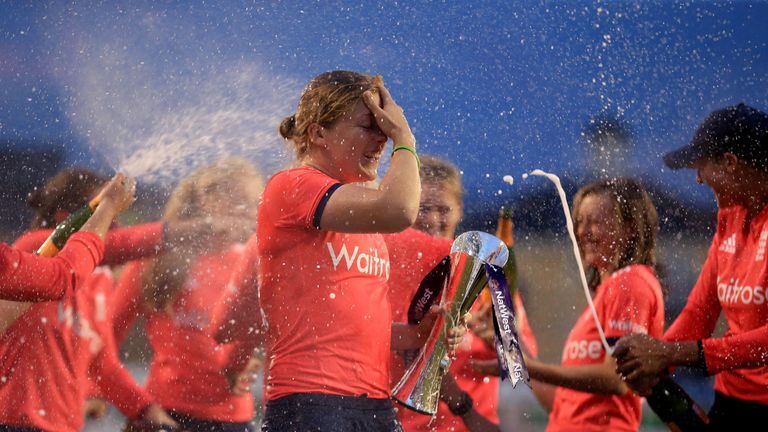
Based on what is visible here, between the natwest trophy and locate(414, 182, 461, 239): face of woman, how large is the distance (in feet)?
3.99

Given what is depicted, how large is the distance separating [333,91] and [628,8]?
2268mm

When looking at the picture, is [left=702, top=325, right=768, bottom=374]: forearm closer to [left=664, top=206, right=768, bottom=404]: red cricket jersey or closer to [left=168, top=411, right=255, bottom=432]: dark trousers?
[left=664, top=206, right=768, bottom=404]: red cricket jersey

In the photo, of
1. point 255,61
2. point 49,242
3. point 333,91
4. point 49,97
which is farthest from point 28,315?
point 333,91

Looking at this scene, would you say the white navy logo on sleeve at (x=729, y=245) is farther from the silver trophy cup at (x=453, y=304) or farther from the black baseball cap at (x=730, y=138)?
the silver trophy cup at (x=453, y=304)

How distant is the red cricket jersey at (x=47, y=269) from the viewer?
3277 millimetres

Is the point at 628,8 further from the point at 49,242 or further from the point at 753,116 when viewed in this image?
the point at 49,242

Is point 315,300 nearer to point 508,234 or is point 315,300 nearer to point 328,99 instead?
point 328,99

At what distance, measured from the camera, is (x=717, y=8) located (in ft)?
14.3

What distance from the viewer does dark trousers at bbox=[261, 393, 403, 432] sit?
7.23ft

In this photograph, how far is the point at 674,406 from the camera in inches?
137

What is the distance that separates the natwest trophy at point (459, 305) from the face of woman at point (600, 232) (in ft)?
4.65

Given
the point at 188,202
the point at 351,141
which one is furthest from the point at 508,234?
the point at 351,141

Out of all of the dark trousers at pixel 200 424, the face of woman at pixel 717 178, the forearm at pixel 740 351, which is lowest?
the dark trousers at pixel 200 424

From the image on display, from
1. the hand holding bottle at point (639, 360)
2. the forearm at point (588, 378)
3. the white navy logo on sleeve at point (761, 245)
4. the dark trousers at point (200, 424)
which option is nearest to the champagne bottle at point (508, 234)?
the forearm at point (588, 378)
